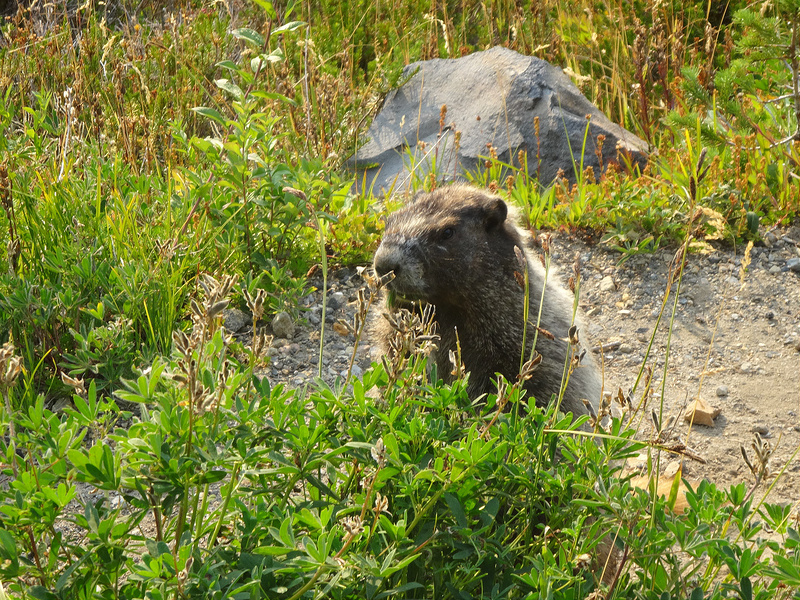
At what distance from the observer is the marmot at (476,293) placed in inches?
135

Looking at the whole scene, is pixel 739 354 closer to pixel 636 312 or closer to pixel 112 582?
pixel 636 312

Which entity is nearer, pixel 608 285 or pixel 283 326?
pixel 283 326

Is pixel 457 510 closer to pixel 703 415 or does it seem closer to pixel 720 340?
pixel 703 415

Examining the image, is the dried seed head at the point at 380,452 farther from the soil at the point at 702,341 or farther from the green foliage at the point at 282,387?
the soil at the point at 702,341

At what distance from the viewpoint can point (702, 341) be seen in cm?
476

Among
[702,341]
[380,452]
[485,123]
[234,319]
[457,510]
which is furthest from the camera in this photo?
[485,123]

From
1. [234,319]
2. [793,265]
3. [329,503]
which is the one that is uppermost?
[329,503]

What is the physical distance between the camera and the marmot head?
344cm

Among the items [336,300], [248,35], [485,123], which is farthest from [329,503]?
[485,123]

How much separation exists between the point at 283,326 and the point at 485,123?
11.5 ft

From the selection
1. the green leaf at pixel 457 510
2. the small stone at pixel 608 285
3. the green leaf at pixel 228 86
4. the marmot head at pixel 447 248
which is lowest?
the small stone at pixel 608 285

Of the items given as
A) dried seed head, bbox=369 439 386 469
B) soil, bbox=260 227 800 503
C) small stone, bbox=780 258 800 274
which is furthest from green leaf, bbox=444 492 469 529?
small stone, bbox=780 258 800 274

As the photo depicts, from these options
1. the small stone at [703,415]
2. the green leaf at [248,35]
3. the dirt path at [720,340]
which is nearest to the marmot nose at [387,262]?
the green leaf at [248,35]

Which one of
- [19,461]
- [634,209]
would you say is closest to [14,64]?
[634,209]
